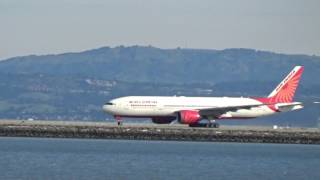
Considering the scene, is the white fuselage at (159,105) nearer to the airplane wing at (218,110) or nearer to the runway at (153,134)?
the airplane wing at (218,110)

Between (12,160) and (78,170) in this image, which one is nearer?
(78,170)

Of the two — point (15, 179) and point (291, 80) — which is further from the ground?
point (291, 80)

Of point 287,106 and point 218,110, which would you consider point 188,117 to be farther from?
point 287,106

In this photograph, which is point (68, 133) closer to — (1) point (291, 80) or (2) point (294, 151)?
(2) point (294, 151)

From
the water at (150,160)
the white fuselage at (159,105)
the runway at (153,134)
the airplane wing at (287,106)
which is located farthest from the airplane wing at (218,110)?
the water at (150,160)

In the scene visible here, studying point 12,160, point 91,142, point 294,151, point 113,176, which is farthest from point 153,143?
point 113,176

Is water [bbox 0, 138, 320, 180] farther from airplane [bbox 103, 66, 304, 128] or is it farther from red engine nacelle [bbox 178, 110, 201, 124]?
airplane [bbox 103, 66, 304, 128]

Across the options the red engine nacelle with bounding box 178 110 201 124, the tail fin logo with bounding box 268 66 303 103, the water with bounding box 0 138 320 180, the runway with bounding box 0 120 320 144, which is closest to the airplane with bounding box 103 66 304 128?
the red engine nacelle with bounding box 178 110 201 124

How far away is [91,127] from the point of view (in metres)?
122

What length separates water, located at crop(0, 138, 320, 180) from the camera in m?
82.1

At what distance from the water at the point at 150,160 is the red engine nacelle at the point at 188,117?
851 centimetres

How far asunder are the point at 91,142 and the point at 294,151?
59.2 feet

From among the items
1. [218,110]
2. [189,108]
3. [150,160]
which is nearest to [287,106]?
[218,110]

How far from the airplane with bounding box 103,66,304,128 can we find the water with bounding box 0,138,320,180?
10212 mm
